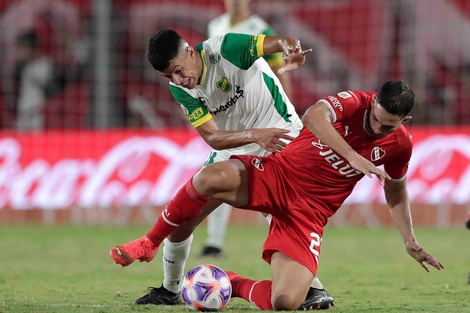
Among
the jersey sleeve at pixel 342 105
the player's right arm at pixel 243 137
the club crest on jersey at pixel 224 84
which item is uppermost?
the club crest on jersey at pixel 224 84

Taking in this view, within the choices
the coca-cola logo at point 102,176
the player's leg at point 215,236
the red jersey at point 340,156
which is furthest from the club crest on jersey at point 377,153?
the coca-cola logo at point 102,176

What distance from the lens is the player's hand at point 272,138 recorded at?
571cm

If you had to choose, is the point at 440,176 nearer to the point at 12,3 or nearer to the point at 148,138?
the point at 148,138

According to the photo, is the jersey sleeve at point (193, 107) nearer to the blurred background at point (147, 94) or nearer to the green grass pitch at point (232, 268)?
the green grass pitch at point (232, 268)

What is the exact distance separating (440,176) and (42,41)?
23.8 feet

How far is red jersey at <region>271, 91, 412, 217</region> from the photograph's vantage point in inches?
223

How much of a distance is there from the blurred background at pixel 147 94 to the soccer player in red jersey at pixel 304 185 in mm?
6563

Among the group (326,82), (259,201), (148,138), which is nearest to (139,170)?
(148,138)

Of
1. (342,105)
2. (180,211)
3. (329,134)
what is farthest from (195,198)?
(342,105)

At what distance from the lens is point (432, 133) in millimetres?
12406

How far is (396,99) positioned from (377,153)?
1.69ft

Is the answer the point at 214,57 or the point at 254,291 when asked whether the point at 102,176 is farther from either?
the point at 254,291

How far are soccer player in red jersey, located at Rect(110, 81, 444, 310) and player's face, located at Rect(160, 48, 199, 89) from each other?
560 millimetres

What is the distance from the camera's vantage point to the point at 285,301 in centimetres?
552
